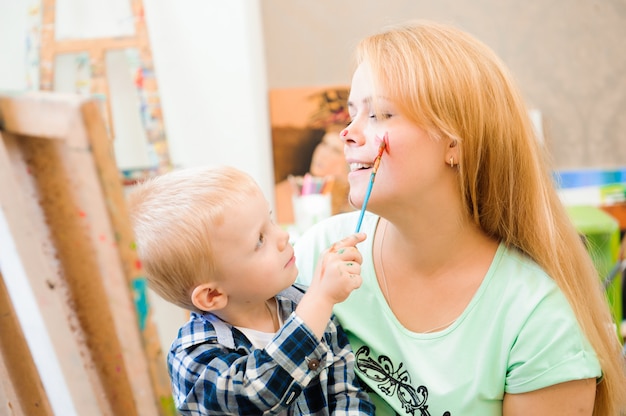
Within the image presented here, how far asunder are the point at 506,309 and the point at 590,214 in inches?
55.5

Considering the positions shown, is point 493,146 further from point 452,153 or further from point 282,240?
point 282,240

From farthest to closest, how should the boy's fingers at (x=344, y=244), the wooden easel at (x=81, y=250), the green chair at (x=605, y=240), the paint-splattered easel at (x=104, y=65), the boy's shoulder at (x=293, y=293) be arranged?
1. the paint-splattered easel at (x=104, y=65)
2. the green chair at (x=605, y=240)
3. the boy's shoulder at (x=293, y=293)
4. the boy's fingers at (x=344, y=244)
5. the wooden easel at (x=81, y=250)

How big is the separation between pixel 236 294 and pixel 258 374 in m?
0.17

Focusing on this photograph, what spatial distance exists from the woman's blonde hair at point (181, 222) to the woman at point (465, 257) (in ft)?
0.80

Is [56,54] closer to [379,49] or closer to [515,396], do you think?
[379,49]

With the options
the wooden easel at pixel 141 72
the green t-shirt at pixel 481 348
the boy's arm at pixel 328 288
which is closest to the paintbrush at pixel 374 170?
the boy's arm at pixel 328 288

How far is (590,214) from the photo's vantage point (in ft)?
7.68

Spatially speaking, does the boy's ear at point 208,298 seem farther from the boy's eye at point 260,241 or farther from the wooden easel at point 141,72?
the wooden easel at point 141,72

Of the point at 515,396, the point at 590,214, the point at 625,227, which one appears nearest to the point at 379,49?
the point at 515,396

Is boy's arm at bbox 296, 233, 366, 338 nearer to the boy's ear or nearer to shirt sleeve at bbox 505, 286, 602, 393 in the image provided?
the boy's ear

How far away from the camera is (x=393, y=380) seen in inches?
45.5

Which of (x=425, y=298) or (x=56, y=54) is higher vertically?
(x=56, y=54)

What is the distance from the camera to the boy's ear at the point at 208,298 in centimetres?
103

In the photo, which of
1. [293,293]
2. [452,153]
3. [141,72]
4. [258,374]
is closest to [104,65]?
[141,72]
